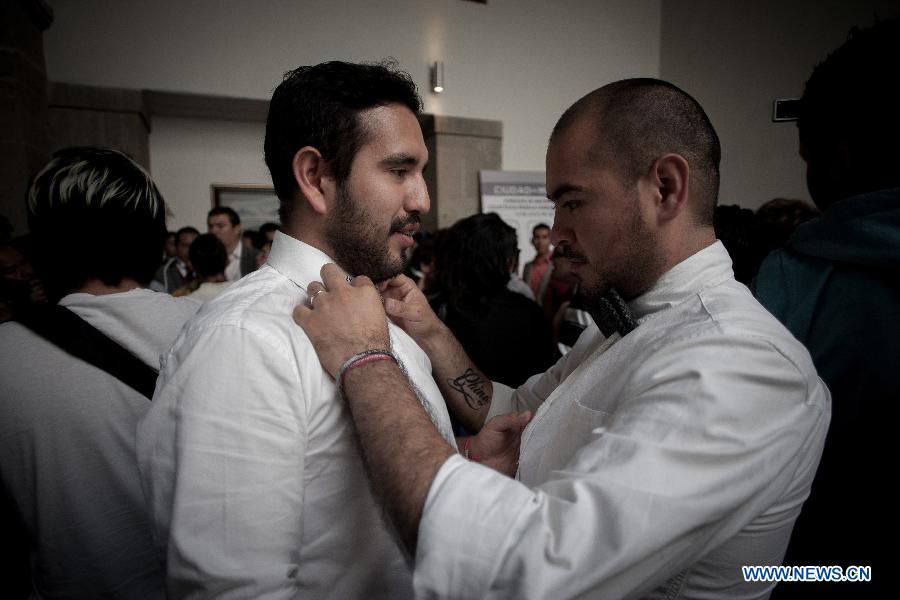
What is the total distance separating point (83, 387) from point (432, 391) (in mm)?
793

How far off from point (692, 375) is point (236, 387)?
73 cm

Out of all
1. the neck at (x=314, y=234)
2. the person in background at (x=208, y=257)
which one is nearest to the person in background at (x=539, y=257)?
the person in background at (x=208, y=257)

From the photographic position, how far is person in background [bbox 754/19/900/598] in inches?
39.4

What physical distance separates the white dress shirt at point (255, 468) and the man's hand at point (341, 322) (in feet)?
0.09

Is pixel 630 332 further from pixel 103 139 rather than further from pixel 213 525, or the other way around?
pixel 103 139

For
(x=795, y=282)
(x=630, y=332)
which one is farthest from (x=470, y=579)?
(x=795, y=282)

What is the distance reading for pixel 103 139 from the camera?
16.6 feet

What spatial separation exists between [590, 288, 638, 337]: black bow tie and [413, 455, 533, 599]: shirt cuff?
1.61 feet

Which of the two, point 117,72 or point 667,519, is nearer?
point 667,519

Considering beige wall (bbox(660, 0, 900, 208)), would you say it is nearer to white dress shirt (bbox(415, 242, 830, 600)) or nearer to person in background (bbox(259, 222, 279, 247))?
person in background (bbox(259, 222, 279, 247))

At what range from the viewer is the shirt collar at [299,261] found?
107 centimetres

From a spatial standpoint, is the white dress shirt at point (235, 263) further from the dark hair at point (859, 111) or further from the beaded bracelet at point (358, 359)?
the dark hair at point (859, 111)

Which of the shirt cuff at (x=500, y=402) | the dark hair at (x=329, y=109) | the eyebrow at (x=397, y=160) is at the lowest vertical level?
the shirt cuff at (x=500, y=402)

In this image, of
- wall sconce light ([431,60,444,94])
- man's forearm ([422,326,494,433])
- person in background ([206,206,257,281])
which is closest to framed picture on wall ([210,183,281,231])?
person in background ([206,206,257,281])
